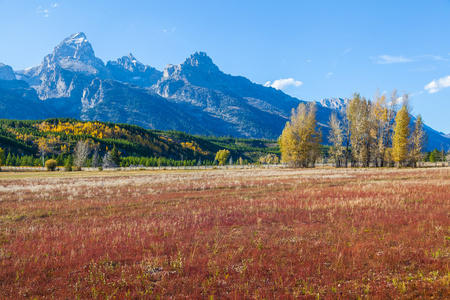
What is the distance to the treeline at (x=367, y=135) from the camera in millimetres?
56344

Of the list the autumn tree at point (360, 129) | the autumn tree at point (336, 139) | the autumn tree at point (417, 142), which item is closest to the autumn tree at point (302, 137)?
the autumn tree at point (336, 139)

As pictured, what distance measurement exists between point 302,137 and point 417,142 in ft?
88.1

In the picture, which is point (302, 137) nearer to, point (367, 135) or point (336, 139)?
point (336, 139)

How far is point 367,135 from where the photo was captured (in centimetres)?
6128

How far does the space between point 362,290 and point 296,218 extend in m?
6.57

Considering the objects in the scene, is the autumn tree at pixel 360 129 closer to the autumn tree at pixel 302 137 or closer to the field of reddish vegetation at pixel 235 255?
the autumn tree at pixel 302 137

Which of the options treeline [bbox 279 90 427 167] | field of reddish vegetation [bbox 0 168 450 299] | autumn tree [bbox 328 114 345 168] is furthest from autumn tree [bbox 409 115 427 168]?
field of reddish vegetation [bbox 0 168 450 299]

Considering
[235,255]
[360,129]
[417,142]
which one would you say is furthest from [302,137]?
[235,255]

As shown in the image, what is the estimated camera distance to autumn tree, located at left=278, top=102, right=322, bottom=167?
6544 cm

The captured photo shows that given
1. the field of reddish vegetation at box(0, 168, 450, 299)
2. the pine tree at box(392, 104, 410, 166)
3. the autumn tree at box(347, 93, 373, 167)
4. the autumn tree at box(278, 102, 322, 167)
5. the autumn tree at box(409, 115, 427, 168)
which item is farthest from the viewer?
the autumn tree at box(278, 102, 322, 167)

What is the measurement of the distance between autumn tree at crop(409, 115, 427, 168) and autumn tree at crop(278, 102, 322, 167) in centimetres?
2082

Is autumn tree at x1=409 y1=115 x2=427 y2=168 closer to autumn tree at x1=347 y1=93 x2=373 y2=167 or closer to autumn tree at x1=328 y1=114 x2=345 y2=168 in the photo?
autumn tree at x1=347 y1=93 x2=373 y2=167

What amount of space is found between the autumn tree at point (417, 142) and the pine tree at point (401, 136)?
2587 mm

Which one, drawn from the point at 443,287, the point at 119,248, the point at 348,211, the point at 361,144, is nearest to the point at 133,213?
the point at 119,248
